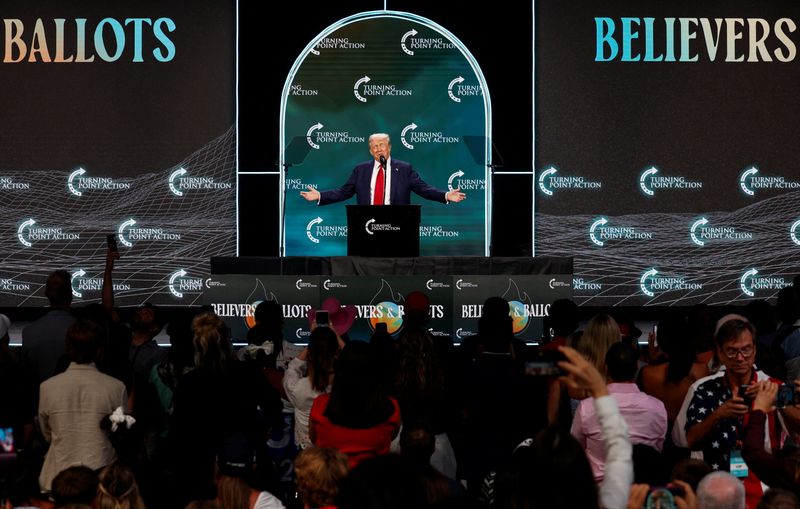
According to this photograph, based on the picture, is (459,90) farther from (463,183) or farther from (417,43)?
(463,183)

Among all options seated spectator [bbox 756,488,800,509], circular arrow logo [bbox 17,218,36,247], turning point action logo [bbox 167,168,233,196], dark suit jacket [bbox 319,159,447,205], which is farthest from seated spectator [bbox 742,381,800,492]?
circular arrow logo [bbox 17,218,36,247]

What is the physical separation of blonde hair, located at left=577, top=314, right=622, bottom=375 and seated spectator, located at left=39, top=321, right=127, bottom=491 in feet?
6.11

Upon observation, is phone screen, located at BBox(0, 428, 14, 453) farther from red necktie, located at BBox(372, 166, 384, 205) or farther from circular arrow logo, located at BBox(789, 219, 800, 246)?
circular arrow logo, located at BBox(789, 219, 800, 246)

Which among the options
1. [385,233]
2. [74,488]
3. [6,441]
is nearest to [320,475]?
[74,488]

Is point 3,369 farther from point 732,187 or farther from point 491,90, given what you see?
point 732,187

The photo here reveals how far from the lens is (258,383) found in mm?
4566

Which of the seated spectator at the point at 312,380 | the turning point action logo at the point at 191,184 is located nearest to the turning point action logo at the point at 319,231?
the turning point action logo at the point at 191,184

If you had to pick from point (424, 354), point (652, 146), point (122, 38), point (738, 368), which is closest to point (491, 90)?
point (652, 146)

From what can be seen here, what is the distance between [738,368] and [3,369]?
10.1ft

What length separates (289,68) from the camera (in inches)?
476

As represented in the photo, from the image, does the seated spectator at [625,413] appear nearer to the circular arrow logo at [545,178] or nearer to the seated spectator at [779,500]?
the seated spectator at [779,500]

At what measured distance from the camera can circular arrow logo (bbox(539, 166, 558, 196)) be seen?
12148 mm

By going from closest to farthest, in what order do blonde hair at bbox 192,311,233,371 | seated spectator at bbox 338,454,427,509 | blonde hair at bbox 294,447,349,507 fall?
1. seated spectator at bbox 338,454,427,509
2. blonde hair at bbox 294,447,349,507
3. blonde hair at bbox 192,311,233,371

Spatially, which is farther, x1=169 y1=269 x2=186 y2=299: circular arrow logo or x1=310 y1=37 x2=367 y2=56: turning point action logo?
x1=169 y1=269 x2=186 y2=299: circular arrow logo
